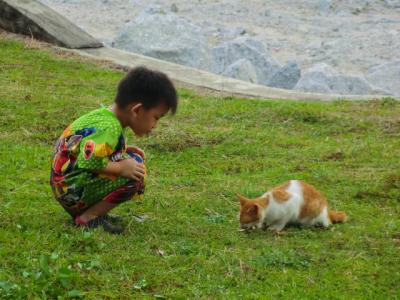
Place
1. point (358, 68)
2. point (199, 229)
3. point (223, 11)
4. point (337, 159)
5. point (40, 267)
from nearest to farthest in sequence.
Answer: point (40, 267) < point (199, 229) < point (337, 159) < point (358, 68) < point (223, 11)

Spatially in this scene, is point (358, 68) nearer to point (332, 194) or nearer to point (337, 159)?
point (337, 159)

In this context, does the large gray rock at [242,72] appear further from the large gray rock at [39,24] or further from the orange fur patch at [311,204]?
the orange fur patch at [311,204]

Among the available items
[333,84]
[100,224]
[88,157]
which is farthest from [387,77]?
[88,157]

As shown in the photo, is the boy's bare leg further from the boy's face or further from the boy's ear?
the boy's ear

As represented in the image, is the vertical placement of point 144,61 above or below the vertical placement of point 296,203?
below

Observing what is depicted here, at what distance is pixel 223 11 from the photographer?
19.8 m

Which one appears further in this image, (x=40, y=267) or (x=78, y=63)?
(x=78, y=63)

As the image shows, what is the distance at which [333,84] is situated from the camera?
1285 cm

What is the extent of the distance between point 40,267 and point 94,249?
1.66 feet

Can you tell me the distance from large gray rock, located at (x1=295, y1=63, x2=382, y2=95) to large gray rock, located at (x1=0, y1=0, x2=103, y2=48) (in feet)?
11.1

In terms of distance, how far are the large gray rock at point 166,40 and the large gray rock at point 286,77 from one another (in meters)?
1.17

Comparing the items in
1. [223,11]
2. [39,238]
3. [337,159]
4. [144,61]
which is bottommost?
[223,11]

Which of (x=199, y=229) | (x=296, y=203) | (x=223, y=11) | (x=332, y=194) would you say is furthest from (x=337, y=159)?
(x=223, y=11)

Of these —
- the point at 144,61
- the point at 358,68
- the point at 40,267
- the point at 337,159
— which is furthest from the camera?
the point at 358,68
